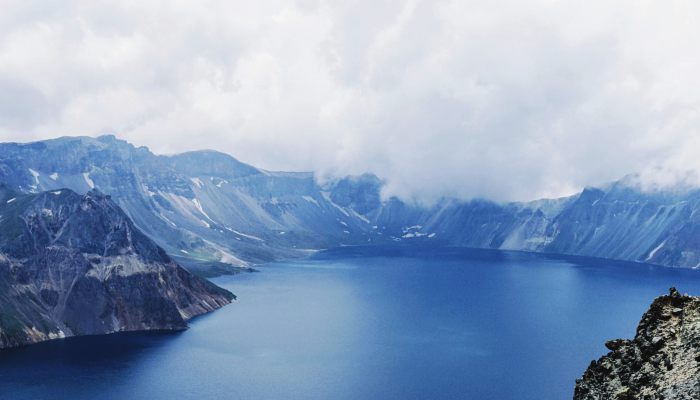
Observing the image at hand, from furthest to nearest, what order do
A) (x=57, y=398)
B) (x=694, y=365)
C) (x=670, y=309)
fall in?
(x=57, y=398)
(x=670, y=309)
(x=694, y=365)

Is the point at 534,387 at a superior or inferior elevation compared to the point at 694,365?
inferior

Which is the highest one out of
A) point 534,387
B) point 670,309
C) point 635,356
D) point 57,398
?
point 670,309

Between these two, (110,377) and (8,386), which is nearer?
(8,386)

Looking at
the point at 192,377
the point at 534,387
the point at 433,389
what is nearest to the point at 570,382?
the point at 534,387

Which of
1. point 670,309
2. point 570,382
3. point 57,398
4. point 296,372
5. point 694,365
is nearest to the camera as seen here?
point 694,365

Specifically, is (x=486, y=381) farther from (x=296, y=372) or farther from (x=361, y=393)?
(x=296, y=372)

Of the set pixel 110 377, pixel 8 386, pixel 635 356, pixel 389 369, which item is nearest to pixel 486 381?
pixel 389 369

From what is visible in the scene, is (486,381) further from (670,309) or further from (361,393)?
(670,309)
